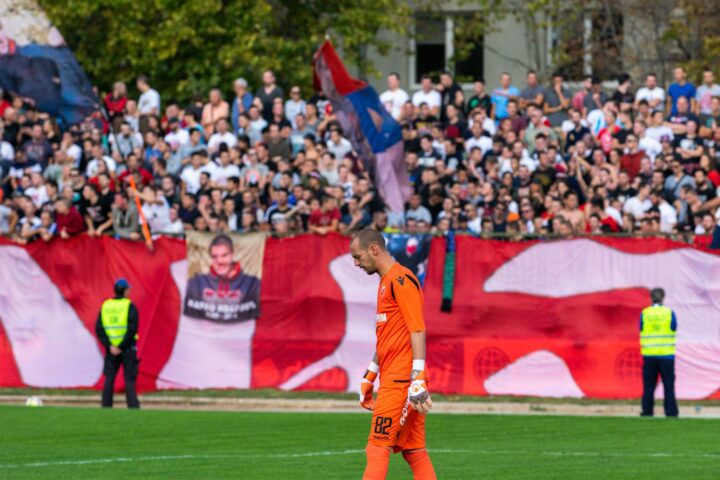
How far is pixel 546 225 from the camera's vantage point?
2611 centimetres

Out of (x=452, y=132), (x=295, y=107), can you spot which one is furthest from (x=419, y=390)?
(x=295, y=107)

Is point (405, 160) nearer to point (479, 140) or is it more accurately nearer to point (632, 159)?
point (479, 140)

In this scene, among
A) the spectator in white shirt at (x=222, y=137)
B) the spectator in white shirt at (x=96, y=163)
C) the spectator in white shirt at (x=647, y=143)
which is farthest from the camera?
the spectator in white shirt at (x=222, y=137)

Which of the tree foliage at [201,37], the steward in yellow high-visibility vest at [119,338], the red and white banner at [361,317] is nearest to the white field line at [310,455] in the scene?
the red and white banner at [361,317]

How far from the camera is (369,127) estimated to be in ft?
92.2

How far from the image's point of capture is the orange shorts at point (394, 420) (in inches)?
452

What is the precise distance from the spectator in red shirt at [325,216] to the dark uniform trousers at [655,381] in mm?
6148

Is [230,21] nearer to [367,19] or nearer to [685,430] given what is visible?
[367,19]

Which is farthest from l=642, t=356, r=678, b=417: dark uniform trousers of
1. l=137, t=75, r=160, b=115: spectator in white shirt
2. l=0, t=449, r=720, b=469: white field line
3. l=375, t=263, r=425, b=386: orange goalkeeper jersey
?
l=137, t=75, r=160, b=115: spectator in white shirt

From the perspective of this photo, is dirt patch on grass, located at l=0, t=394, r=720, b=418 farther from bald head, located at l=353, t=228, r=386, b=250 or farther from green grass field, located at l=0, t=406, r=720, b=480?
bald head, located at l=353, t=228, r=386, b=250

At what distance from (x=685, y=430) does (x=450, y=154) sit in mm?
9696

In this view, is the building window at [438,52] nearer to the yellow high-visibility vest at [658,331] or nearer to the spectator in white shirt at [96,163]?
the spectator in white shirt at [96,163]

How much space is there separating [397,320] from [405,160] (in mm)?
16688

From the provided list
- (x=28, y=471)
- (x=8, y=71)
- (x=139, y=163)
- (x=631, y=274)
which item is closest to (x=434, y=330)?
(x=631, y=274)
